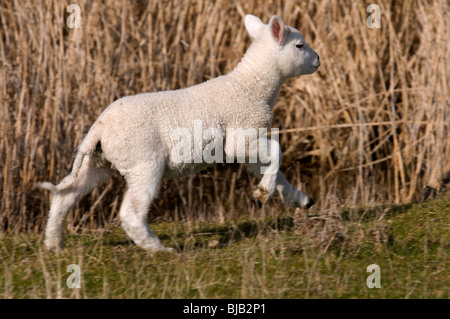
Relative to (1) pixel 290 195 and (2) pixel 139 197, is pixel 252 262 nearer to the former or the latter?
(2) pixel 139 197

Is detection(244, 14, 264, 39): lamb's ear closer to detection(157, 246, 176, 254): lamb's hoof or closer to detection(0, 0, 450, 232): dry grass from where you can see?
detection(0, 0, 450, 232): dry grass

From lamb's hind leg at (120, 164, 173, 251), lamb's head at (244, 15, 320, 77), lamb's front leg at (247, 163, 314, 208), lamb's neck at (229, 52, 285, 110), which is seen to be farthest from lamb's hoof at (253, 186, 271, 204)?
lamb's head at (244, 15, 320, 77)

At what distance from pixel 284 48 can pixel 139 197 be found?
1433 millimetres

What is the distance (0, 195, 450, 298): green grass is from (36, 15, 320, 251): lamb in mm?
242

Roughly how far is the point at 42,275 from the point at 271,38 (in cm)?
214

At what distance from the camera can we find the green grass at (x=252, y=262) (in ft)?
12.5

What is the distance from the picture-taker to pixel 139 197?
4.30 m

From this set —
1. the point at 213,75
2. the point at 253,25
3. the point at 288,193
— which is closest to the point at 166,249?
the point at 288,193

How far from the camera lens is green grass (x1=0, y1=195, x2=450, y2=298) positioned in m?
3.82

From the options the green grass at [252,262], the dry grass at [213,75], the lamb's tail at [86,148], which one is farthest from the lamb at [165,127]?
the dry grass at [213,75]

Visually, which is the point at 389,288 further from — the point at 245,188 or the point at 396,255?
the point at 245,188

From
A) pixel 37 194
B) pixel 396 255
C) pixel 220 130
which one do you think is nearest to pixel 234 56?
pixel 37 194

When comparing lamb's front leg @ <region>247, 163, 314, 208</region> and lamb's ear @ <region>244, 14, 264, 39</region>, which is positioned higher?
lamb's ear @ <region>244, 14, 264, 39</region>

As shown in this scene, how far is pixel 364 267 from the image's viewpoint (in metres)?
4.09
